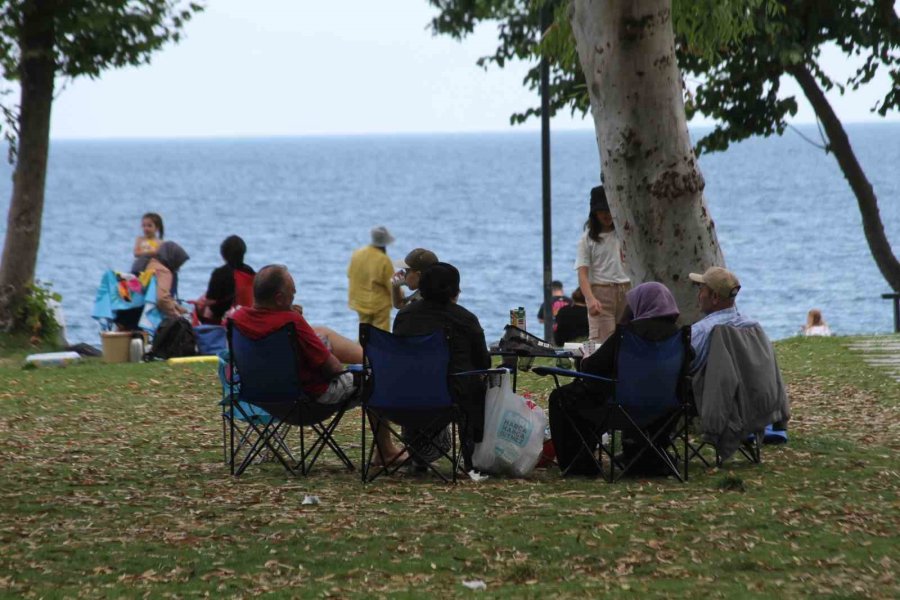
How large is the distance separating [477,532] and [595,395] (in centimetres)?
175

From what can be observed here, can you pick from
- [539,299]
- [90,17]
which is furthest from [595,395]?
[539,299]

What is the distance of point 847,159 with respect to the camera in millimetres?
20688

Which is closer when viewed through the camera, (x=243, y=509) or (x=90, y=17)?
(x=243, y=509)

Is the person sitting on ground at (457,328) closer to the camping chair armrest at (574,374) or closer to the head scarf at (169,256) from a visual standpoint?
the camping chair armrest at (574,374)

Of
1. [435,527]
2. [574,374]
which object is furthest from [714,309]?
[435,527]

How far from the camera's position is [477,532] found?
6.79 m

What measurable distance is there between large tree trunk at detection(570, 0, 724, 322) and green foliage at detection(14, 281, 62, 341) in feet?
31.6

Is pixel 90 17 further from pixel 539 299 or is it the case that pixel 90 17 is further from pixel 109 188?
pixel 109 188

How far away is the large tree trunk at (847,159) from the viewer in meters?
20.4

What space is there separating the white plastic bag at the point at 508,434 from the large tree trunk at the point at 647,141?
156cm

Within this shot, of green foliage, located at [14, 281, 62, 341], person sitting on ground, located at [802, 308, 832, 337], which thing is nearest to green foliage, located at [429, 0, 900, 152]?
person sitting on ground, located at [802, 308, 832, 337]

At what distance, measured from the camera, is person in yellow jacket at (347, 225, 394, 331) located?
46.8 ft

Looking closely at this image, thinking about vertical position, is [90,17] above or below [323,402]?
above

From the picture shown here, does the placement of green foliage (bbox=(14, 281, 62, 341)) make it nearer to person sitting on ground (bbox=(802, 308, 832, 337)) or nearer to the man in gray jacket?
the man in gray jacket
